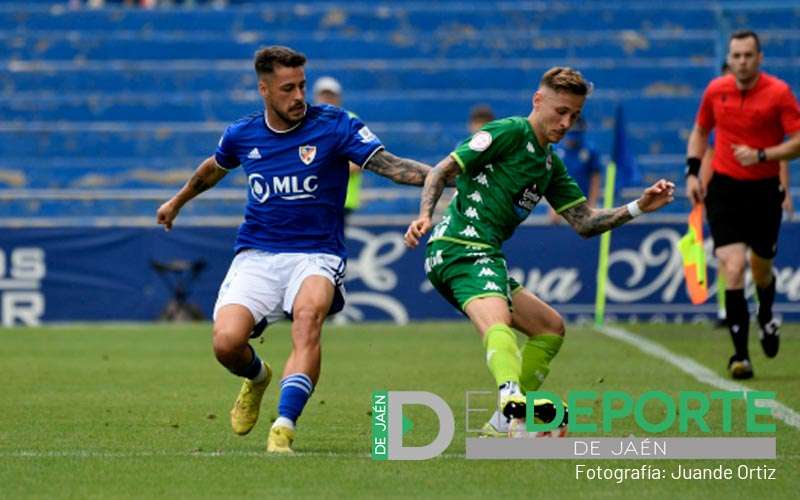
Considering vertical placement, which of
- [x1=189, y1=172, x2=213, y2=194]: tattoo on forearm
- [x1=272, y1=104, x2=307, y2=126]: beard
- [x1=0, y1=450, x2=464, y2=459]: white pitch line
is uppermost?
[x1=272, y1=104, x2=307, y2=126]: beard

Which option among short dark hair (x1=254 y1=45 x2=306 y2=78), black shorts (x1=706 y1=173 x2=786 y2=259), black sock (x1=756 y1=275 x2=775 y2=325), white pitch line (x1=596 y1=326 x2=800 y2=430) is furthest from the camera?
black sock (x1=756 y1=275 x2=775 y2=325)

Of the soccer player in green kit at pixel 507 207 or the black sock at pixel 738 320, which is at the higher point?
the soccer player in green kit at pixel 507 207

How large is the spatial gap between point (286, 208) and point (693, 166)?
4.29 meters

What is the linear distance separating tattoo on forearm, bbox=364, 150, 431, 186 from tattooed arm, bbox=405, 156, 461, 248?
6.2 inches

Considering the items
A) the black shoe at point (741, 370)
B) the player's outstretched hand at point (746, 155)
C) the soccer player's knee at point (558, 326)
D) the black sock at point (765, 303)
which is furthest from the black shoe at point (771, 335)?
the soccer player's knee at point (558, 326)

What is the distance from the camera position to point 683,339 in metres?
14.9

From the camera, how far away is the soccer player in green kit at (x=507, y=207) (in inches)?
309

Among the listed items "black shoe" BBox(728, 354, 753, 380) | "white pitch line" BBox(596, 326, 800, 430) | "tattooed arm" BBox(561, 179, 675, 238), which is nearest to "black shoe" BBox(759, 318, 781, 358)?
"white pitch line" BBox(596, 326, 800, 430)

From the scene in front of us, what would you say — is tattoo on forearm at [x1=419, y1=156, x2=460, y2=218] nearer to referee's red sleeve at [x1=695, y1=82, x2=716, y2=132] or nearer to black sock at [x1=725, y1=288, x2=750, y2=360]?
black sock at [x1=725, y1=288, x2=750, y2=360]

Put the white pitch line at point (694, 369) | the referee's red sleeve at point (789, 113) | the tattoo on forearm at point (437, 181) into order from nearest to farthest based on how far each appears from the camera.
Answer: the tattoo on forearm at point (437, 181), the white pitch line at point (694, 369), the referee's red sleeve at point (789, 113)

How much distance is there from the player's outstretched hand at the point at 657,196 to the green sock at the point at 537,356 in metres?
0.79

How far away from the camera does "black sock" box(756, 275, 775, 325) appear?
12.1 m

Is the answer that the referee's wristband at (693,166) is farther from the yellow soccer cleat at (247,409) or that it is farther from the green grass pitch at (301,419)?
the yellow soccer cleat at (247,409)

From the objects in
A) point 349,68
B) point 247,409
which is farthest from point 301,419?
point 349,68
